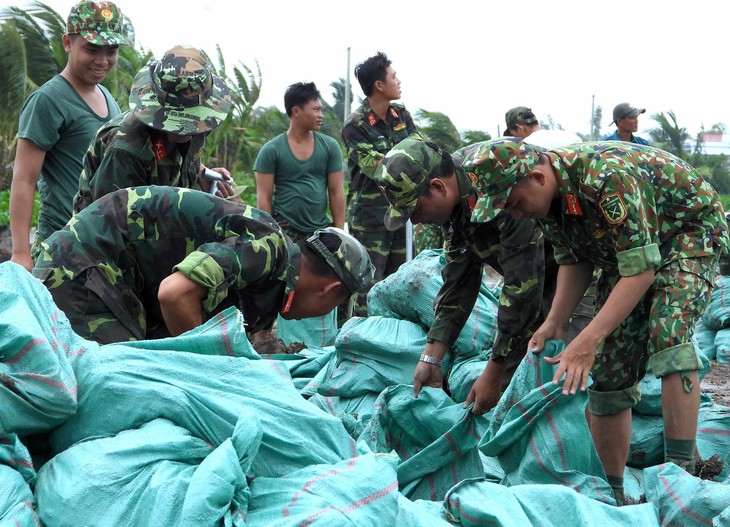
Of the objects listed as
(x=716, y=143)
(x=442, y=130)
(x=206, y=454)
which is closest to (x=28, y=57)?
(x=442, y=130)

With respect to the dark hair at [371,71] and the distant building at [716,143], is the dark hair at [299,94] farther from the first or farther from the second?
the distant building at [716,143]

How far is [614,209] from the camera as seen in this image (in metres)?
2.74

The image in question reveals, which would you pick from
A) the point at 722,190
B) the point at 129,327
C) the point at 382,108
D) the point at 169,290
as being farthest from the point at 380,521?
the point at 722,190

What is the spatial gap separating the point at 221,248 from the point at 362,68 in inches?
130

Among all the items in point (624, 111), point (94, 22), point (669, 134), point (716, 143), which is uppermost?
point (94, 22)

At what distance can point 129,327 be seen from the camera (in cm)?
276

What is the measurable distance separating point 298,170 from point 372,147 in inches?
24.3

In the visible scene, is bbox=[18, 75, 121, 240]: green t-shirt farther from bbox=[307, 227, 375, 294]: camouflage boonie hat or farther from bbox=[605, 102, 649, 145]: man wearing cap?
bbox=[605, 102, 649, 145]: man wearing cap

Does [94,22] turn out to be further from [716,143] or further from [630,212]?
[716,143]

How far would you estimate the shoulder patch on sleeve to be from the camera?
273 centimetres

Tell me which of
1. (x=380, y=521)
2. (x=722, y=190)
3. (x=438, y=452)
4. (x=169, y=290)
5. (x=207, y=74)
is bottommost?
(x=722, y=190)

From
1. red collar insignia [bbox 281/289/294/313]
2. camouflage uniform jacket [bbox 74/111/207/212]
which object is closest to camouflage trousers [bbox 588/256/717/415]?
red collar insignia [bbox 281/289/294/313]

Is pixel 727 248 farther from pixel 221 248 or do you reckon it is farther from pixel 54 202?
pixel 54 202

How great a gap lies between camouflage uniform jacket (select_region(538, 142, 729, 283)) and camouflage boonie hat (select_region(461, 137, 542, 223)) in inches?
6.8
